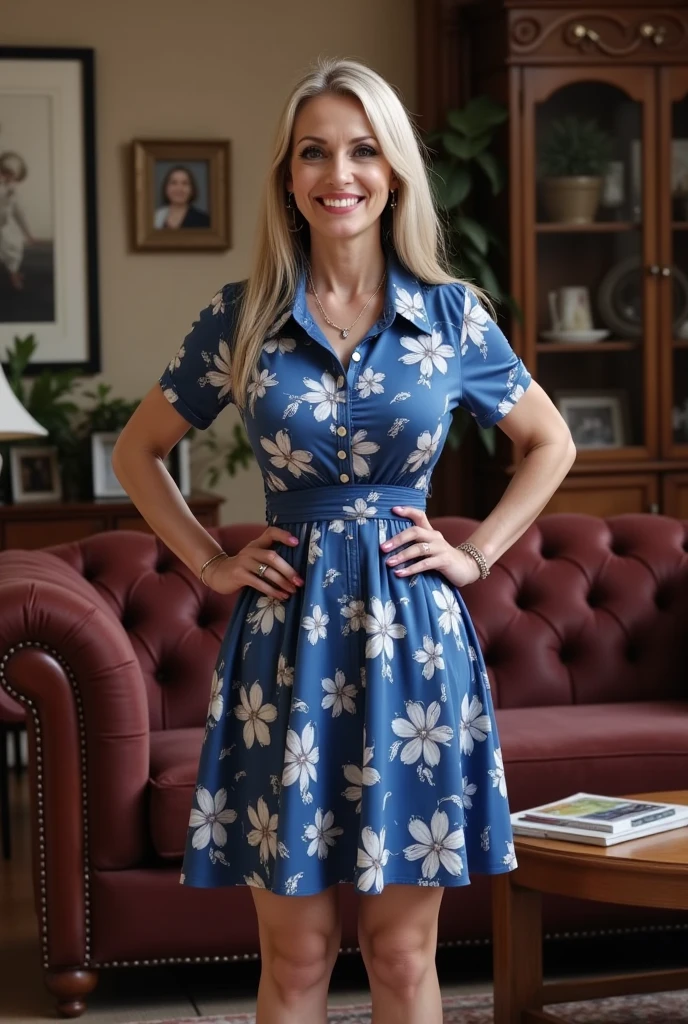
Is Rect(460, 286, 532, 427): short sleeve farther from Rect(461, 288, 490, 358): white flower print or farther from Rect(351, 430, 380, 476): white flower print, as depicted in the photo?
Rect(351, 430, 380, 476): white flower print

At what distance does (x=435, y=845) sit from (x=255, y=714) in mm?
255

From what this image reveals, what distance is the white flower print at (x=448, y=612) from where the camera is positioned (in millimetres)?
1700

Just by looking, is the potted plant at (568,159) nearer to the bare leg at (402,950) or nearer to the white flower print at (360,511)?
the white flower print at (360,511)

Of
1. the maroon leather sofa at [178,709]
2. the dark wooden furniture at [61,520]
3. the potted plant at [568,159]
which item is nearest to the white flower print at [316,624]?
the maroon leather sofa at [178,709]

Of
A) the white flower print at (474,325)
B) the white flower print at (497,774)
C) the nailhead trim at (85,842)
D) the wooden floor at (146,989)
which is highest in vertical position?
the white flower print at (474,325)

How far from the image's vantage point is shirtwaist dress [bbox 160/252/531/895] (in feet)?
5.40

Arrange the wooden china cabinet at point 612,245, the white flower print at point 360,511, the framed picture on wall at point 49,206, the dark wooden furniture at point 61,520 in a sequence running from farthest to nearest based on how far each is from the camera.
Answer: the framed picture on wall at point 49,206 < the wooden china cabinet at point 612,245 < the dark wooden furniture at point 61,520 < the white flower print at point 360,511

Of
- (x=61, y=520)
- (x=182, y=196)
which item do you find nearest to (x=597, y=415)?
(x=182, y=196)

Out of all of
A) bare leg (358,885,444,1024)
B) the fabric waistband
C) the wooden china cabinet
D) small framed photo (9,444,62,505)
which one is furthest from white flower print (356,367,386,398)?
small framed photo (9,444,62,505)

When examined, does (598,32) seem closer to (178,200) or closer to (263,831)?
(178,200)

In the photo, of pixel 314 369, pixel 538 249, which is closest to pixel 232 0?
pixel 538 249

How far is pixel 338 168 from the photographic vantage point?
168cm

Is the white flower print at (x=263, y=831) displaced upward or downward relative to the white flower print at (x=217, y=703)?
downward

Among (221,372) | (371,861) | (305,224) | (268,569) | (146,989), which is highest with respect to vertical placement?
(305,224)
